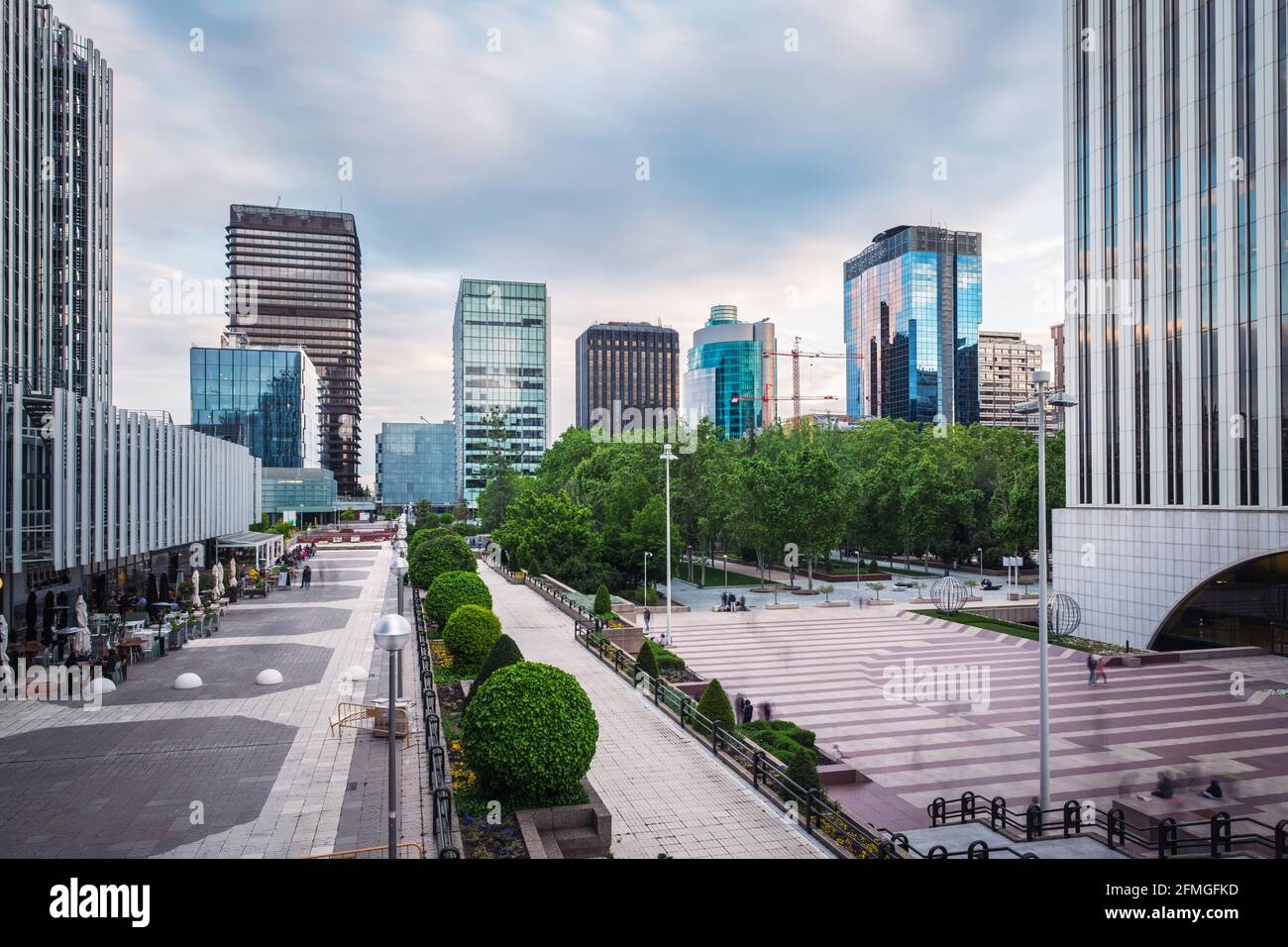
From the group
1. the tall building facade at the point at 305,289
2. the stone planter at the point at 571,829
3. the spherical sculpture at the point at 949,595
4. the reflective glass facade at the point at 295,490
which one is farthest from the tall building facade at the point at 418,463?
the stone planter at the point at 571,829

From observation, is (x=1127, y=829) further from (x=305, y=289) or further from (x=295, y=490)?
(x=305, y=289)

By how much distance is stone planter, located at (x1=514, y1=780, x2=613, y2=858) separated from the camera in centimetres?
1118

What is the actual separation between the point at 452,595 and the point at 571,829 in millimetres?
16166

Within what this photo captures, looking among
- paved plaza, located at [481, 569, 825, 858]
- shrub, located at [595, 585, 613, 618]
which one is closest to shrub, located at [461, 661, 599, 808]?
paved plaza, located at [481, 569, 825, 858]

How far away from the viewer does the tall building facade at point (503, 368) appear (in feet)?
492

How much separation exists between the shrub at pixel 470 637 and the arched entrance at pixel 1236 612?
90.2ft

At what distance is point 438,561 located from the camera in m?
34.5

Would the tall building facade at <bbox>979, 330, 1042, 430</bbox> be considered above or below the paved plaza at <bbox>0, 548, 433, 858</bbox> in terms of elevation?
above

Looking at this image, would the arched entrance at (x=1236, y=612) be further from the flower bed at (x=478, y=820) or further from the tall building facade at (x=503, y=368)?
the tall building facade at (x=503, y=368)

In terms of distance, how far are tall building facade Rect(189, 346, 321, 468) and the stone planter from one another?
10863cm

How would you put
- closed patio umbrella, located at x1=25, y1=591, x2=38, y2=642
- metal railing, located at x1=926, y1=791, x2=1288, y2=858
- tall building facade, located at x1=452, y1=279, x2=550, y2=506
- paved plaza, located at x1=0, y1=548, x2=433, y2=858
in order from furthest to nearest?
tall building facade, located at x1=452, y1=279, x2=550, y2=506 < closed patio umbrella, located at x1=25, y1=591, x2=38, y2=642 < metal railing, located at x1=926, y1=791, x2=1288, y2=858 < paved plaza, located at x1=0, y1=548, x2=433, y2=858

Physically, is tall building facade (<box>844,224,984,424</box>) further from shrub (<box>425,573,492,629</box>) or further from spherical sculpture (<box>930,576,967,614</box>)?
shrub (<box>425,573,492,629</box>)
